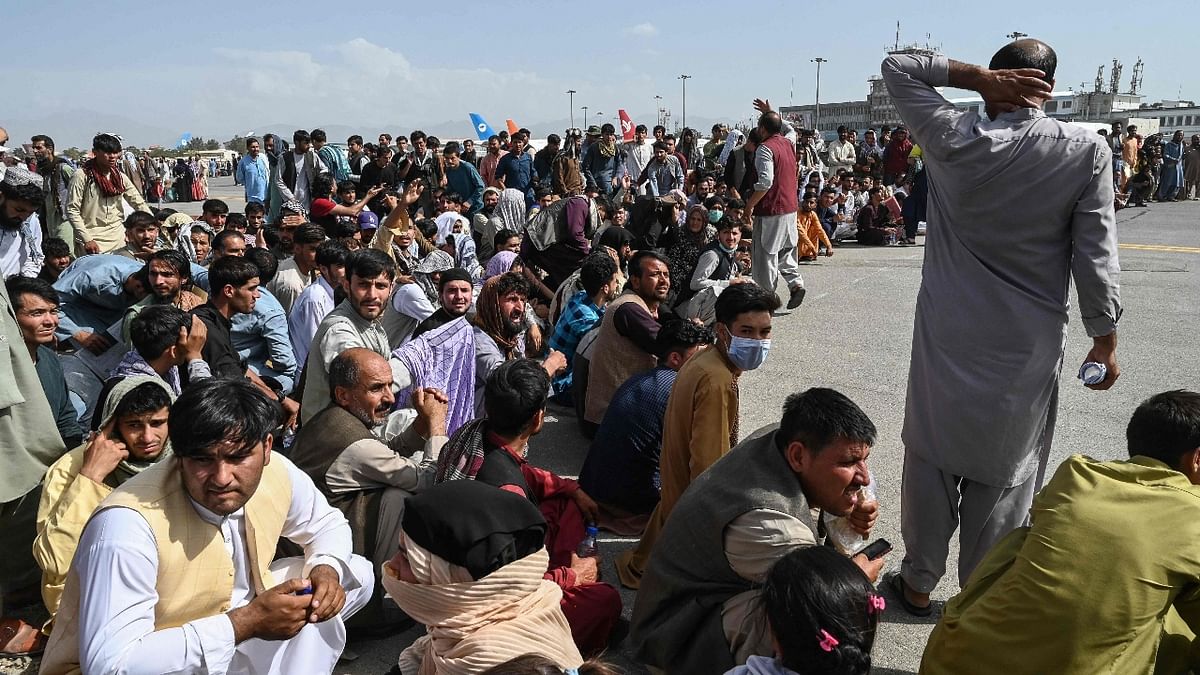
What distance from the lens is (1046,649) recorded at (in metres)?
2.12

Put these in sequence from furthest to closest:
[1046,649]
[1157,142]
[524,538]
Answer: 1. [1157,142]
2. [524,538]
3. [1046,649]

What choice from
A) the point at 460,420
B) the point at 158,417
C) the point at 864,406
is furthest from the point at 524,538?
the point at 864,406

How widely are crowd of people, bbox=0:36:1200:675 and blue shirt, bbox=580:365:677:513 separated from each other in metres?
0.02

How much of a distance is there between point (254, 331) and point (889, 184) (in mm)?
15862

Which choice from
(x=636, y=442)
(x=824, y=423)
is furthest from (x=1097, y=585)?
(x=636, y=442)

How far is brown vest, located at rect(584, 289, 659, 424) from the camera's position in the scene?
520cm

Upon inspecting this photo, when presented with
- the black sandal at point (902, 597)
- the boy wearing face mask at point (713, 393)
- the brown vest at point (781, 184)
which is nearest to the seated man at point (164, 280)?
the boy wearing face mask at point (713, 393)

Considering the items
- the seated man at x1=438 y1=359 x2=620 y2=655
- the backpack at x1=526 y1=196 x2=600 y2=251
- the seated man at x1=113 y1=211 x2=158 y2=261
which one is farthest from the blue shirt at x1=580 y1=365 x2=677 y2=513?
the seated man at x1=113 y1=211 x2=158 y2=261

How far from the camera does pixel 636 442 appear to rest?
14.1 feet

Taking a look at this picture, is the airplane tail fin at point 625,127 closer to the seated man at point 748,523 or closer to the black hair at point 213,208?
the black hair at point 213,208

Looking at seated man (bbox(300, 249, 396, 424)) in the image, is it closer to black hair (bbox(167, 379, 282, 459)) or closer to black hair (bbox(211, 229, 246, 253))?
black hair (bbox(167, 379, 282, 459))

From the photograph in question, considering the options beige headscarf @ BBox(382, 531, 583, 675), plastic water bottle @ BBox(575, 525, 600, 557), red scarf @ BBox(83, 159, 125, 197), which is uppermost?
red scarf @ BBox(83, 159, 125, 197)

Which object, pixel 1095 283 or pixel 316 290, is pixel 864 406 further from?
pixel 316 290

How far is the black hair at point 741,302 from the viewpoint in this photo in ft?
12.0
